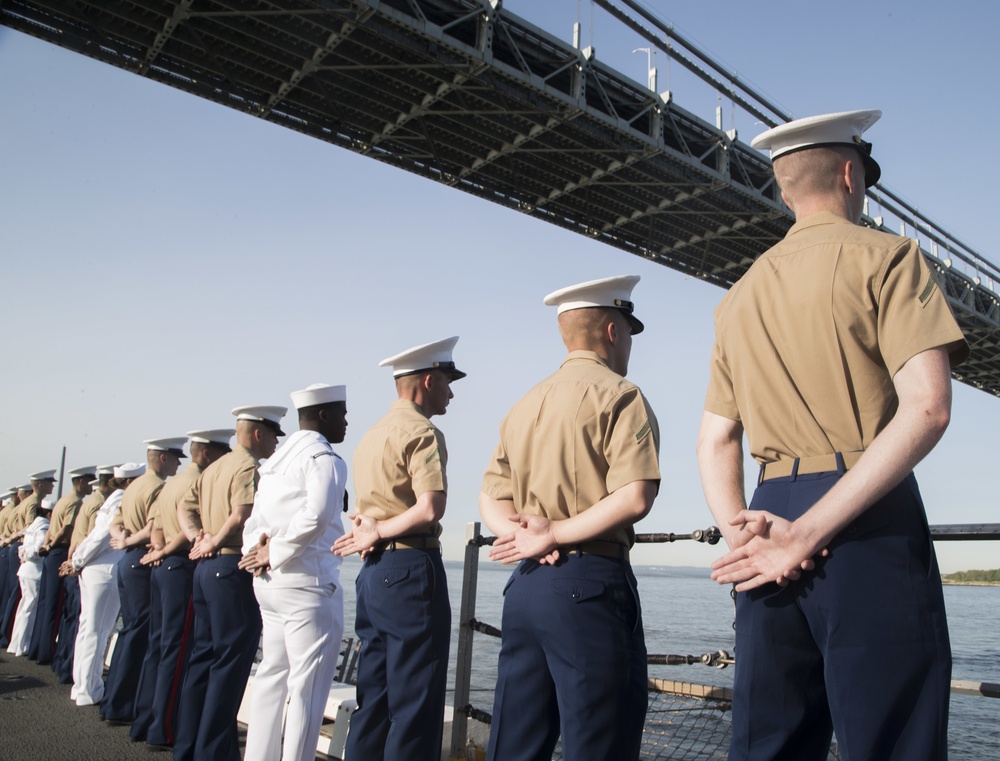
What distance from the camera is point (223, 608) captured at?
4543mm

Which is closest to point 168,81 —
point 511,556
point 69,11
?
point 69,11

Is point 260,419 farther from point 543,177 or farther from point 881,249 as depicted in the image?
point 543,177

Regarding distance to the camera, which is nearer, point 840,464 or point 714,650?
point 840,464

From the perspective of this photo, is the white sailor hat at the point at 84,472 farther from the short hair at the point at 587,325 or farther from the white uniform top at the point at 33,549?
the short hair at the point at 587,325

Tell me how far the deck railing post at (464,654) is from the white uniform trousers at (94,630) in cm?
369

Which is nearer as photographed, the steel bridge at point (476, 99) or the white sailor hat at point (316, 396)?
the white sailor hat at point (316, 396)

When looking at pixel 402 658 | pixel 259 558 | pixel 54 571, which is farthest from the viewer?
pixel 54 571

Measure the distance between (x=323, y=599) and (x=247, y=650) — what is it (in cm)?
82

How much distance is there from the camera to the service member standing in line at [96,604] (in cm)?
659

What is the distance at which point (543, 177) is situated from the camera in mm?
27703

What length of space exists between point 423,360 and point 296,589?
1.14m

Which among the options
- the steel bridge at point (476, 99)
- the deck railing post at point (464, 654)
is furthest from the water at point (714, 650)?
the steel bridge at point (476, 99)

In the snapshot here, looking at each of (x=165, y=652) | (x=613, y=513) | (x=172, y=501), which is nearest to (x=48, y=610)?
(x=172, y=501)

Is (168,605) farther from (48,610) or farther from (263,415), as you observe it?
(48,610)
